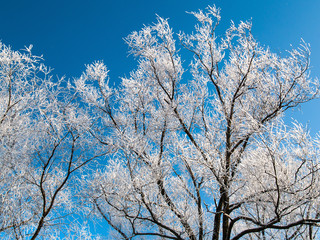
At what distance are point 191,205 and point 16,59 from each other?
5.29 m

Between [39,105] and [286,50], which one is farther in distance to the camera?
[286,50]

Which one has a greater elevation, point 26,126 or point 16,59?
point 16,59

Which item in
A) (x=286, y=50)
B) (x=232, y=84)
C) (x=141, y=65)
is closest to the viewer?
(x=286, y=50)

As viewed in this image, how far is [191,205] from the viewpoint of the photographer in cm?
685

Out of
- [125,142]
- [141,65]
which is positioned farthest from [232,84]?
[125,142]

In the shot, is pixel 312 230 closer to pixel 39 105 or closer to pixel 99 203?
pixel 99 203

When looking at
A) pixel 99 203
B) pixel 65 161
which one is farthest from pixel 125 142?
pixel 99 203

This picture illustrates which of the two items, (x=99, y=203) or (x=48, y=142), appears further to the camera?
(x=99, y=203)

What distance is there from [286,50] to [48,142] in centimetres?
571

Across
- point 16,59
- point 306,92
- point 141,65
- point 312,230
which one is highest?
point 141,65

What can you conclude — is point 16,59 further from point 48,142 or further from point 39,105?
point 48,142

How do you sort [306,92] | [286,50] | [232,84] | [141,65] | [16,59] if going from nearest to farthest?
[16,59] < [286,50] < [306,92] < [232,84] < [141,65]

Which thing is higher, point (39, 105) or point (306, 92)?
point (306, 92)

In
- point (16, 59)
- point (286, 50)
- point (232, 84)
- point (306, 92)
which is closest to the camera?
point (16, 59)
